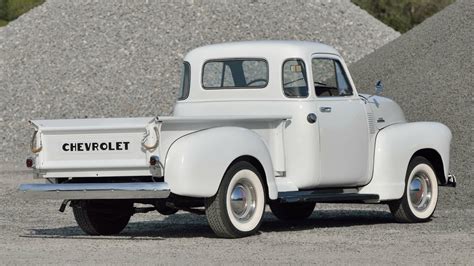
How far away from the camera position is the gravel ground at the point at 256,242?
10633 millimetres

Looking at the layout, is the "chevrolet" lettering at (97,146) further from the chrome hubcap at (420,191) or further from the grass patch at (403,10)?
the grass patch at (403,10)

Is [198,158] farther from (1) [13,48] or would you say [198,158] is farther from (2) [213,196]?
(1) [13,48]

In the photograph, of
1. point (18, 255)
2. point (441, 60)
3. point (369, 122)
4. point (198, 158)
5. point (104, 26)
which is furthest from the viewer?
point (104, 26)

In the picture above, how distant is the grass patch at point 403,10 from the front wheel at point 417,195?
145 ft

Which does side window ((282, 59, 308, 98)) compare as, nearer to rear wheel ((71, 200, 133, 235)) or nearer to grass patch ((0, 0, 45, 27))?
rear wheel ((71, 200, 133, 235))

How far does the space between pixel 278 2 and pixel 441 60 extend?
51.5 ft

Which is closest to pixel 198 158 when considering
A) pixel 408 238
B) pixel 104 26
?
pixel 408 238

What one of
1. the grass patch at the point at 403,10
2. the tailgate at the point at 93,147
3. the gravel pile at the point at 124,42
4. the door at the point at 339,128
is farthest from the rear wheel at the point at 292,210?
the grass patch at the point at 403,10

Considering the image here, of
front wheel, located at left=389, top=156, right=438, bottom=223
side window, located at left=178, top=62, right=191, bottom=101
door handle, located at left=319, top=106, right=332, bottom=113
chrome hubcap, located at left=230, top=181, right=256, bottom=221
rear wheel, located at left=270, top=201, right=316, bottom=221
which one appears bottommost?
rear wheel, located at left=270, top=201, right=316, bottom=221

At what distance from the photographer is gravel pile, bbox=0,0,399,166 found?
1377 inches

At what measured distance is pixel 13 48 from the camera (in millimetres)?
39656

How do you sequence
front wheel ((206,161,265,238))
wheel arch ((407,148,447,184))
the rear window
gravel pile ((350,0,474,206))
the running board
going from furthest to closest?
gravel pile ((350,0,474,206)), wheel arch ((407,148,447,184)), the rear window, the running board, front wheel ((206,161,265,238))

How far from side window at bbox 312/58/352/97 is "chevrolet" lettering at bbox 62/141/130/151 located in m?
2.53

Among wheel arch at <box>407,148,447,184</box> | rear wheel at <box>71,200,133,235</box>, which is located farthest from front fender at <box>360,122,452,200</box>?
rear wheel at <box>71,200,133,235</box>
